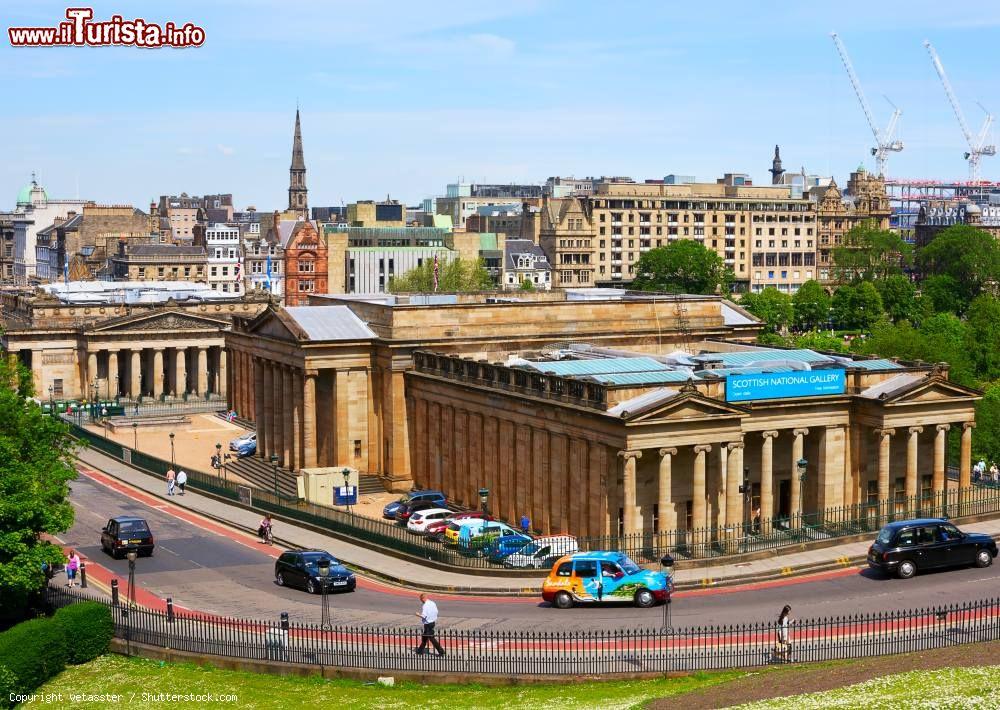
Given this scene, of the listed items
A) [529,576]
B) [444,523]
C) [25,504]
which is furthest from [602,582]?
[25,504]

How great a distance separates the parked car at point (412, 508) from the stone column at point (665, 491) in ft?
58.8

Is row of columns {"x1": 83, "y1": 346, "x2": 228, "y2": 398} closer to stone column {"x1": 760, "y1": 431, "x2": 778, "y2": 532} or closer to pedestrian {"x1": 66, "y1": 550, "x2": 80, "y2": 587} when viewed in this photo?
pedestrian {"x1": 66, "y1": 550, "x2": 80, "y2": 587}

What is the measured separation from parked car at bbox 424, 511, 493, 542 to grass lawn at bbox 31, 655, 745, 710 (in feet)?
82.5

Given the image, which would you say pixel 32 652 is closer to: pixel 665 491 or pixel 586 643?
pixel 586 643

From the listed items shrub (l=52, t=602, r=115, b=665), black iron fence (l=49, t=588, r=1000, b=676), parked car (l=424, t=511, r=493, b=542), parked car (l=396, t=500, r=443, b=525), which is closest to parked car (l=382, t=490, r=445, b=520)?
parked car (l=396, t=500, r=443, b=525)

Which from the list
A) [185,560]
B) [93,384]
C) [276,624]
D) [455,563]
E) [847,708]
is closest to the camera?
[847,708]

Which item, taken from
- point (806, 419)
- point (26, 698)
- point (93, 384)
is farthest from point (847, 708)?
point (93, 384)

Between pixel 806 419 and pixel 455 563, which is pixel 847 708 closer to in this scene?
pixel 455 563

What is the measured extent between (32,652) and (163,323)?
10924 cm

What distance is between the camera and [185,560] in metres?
77.1

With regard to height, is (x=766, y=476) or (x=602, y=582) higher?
(x=766, y=476)

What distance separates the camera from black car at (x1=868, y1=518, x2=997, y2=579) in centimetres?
6669

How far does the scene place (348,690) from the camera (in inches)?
Answer: 2051

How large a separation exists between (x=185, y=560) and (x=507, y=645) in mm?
28254
